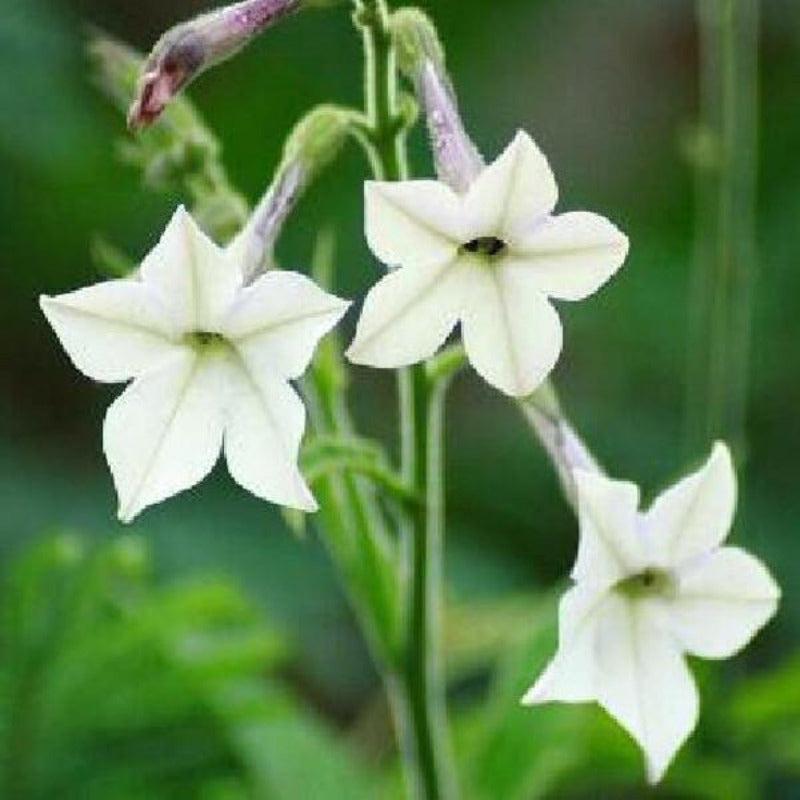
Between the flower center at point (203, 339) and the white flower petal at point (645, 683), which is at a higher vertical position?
the flower center at point (203, 339)

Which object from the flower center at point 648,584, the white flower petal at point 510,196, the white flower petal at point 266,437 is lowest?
the flower center at point 648,584

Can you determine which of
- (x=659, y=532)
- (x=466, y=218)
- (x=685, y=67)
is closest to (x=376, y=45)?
(x=466, y=218)

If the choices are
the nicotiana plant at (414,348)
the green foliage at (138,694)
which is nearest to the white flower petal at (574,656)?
the nicotiana plant at (414,348)

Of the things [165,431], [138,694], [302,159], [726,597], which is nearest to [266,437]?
[165,431]

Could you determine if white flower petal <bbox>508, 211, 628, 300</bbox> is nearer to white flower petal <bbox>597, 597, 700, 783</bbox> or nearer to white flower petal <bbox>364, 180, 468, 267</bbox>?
white flower petal <bbox>364, 180, 468, 267</bbox>

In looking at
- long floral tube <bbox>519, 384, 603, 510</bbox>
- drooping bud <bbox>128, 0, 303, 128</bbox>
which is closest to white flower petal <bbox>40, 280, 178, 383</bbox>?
drooping bud <bbox>128, 0, 303, 128</bbox>

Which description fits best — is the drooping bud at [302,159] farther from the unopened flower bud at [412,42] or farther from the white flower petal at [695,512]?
the white flower petal at [695,512]

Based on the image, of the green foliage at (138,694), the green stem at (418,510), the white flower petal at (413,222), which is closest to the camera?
the white flower petal at (413,222)
